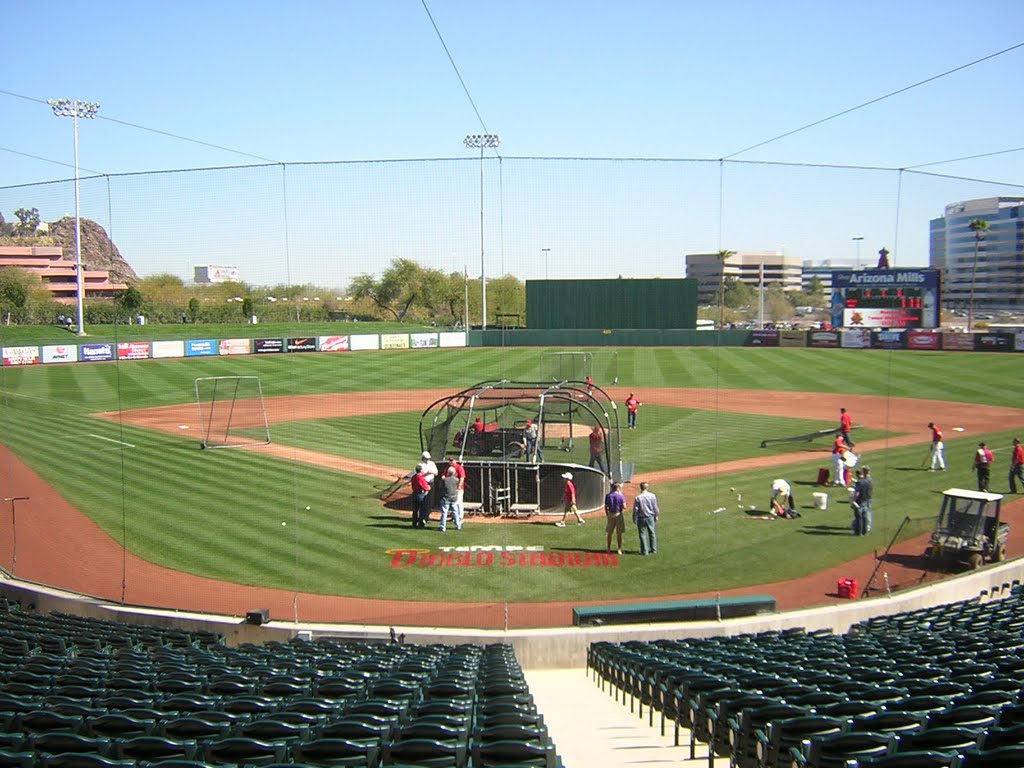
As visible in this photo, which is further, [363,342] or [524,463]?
[363,342]

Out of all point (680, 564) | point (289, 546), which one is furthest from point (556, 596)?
point (289, 546)

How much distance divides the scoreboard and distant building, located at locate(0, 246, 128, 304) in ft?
58.6

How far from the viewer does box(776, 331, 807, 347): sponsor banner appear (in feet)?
198

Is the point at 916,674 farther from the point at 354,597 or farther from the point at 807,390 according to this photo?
the point at 807,390

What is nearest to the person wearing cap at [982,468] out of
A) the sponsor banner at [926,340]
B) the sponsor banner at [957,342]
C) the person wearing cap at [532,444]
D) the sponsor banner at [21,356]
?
the person wearing cap at [532,444]

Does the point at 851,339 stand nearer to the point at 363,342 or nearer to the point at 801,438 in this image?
the point at 801,438

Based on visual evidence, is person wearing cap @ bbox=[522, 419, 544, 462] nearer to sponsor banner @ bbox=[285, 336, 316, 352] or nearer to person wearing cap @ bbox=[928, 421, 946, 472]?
person wearing cap @ bbox=[928, 421, 946, 472]

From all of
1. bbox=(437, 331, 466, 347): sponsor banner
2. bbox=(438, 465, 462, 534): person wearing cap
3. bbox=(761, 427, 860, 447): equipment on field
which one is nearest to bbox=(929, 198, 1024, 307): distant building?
bbox=(761, 427, 860, 447): equipment on field

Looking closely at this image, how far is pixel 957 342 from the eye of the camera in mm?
48969

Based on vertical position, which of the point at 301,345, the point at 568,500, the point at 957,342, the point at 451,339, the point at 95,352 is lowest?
the point at 568,500

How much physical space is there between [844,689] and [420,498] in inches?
511

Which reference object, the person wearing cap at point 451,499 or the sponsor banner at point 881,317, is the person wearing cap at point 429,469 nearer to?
the person wearing cap at point 451,499

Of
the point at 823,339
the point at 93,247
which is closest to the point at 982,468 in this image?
the point at 93,247

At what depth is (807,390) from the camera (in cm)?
4303
